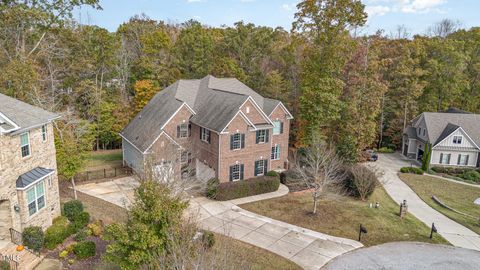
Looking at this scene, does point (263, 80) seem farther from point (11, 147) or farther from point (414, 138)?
point (11, 147)

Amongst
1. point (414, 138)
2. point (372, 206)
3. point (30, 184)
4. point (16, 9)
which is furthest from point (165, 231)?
point (414, 138)

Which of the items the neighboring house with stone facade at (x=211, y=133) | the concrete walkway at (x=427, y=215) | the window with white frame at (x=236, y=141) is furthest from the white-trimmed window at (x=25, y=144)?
the concrete walkway at (x=427, y=215)

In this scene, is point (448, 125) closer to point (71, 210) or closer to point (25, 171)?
point (71, 210)

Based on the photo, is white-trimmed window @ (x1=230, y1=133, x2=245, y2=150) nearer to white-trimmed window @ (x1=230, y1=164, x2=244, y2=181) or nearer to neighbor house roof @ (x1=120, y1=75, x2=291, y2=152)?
neighbor house roof @ (x1=120, y1=75, x2=291, y2=152)

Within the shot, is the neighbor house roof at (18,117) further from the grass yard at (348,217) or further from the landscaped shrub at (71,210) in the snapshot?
the grass yard at (348,217)

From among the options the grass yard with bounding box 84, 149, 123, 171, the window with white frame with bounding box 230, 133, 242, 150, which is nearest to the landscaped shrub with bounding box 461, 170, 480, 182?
the window with white frame with bounding box 230, 133, 242, 150
